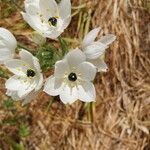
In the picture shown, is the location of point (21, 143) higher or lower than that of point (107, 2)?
lower

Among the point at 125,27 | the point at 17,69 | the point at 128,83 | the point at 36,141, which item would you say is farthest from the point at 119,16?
the point at 17,69

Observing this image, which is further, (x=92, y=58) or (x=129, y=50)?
(x=129, y=50)

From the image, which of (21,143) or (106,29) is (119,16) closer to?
(106,29)

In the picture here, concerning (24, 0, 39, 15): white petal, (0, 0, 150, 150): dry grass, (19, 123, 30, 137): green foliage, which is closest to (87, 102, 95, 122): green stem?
(0, 0, 150, 150): dry grass

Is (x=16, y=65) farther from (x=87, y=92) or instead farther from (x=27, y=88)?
(x=87, y=92)

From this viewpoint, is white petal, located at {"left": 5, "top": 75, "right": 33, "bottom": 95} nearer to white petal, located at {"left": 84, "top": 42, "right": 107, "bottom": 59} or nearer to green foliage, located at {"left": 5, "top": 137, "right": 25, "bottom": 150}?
white petal, located at {"left": 84, "top": 42, "right": 107, "bottom": 59}

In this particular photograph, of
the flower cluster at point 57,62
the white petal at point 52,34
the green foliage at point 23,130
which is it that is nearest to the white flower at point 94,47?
the flower cluster at point 57,62
